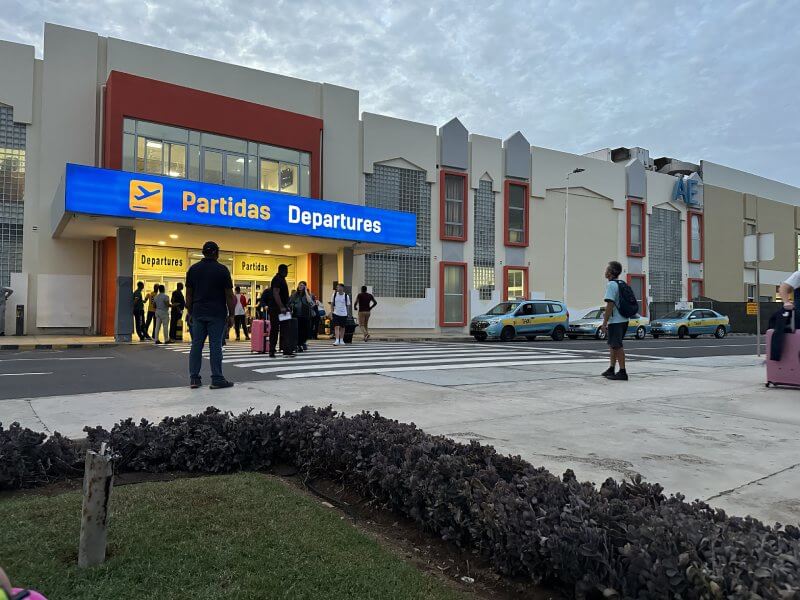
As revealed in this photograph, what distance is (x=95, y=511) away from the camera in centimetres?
238

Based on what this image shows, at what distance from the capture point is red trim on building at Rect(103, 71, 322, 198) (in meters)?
18.3

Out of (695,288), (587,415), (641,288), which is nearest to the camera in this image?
(587,415)

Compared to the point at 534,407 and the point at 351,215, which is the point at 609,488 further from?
the point at 351,215

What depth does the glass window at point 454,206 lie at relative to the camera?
89.5 feet

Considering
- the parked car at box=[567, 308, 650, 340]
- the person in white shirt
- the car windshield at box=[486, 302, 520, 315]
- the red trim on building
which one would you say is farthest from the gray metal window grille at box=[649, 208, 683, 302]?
the person in white shirt

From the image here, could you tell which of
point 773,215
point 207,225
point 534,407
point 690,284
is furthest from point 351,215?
point 773,215

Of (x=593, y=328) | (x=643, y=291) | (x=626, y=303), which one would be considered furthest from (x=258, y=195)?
(x=643, y=291)

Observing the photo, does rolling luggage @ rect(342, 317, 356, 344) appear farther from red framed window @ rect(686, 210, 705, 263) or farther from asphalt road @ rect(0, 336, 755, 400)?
red framed window @ rect(686, 210, 705, 263)

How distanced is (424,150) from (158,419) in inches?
909

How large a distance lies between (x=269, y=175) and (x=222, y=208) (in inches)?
203

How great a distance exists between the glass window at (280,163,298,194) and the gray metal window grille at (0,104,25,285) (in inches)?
347

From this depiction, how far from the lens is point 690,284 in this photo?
3781 cm

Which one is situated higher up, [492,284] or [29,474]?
[492,284]

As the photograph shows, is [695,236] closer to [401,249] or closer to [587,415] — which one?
[401,249]
